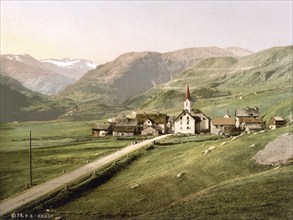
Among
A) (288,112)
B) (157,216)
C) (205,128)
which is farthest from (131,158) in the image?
(288,112)

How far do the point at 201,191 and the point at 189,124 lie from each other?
342 feet

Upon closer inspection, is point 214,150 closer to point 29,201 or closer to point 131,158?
point 131,158

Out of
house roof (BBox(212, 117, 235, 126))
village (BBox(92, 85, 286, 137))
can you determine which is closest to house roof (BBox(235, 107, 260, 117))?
village (BBox(92, 85, 286, 137))

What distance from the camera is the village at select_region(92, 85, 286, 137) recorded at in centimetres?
15412

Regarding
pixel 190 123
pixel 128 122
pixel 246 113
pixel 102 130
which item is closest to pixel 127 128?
pixel 128 122

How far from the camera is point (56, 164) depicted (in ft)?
329

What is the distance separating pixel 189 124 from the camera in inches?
6373

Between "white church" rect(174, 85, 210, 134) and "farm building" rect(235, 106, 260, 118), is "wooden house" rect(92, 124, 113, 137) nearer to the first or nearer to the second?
"white church" rect(174, 85, 210, 134)

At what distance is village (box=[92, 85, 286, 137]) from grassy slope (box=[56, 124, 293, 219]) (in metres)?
71.7

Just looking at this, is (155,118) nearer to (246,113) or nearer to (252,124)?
(246,113)

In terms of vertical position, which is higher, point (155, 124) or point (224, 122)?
point (224, 122)

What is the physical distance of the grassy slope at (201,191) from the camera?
49.4 meters

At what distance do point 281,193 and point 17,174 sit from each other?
58837 mm

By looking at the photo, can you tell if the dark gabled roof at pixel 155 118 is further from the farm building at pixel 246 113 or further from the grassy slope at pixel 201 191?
the grassy slope at pixel 201 191
